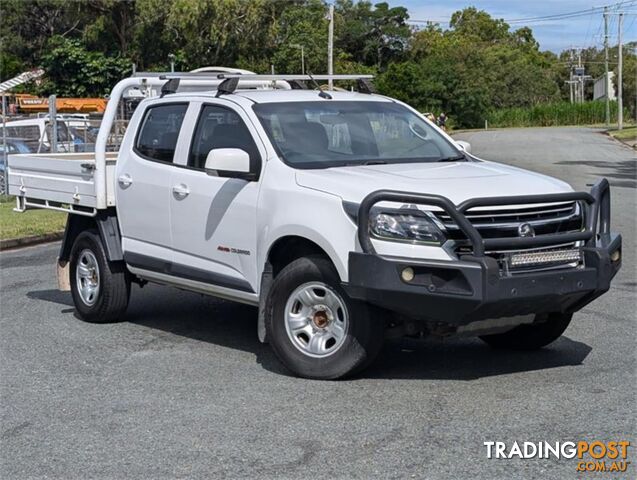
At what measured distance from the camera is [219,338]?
29.0 feet

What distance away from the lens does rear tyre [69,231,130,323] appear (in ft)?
30.6

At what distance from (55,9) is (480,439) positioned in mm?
74941

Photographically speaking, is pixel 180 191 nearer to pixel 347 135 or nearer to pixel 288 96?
pixel 288 96

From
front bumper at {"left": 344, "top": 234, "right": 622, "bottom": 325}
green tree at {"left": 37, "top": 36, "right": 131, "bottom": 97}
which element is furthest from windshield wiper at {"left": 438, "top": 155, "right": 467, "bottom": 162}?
green tree at {"left": 37, "top": 36, "right": 131, "bottom": 97}

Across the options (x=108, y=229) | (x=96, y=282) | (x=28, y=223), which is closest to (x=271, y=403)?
(x=108, y=229)

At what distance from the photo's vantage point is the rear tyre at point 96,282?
9.31 meters

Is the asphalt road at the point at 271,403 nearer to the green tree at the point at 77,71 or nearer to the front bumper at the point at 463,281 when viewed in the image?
the front bumper at the point at 463,281

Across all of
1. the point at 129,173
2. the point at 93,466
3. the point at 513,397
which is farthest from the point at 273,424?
the point at 129,173

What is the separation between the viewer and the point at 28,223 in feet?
58.5

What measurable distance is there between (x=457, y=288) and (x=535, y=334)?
174 cm

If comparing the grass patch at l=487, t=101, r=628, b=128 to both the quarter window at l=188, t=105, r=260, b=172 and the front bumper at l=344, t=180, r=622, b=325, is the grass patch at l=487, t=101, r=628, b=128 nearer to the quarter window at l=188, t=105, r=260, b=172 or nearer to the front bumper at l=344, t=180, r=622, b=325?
the quarter window at l=188, t=105, r=260, b=172

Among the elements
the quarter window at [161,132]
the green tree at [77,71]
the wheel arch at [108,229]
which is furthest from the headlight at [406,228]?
the green tree at [77,71]

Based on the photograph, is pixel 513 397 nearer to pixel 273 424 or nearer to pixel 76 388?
pixel 273 424

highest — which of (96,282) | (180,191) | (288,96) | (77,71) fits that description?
(77,71)
